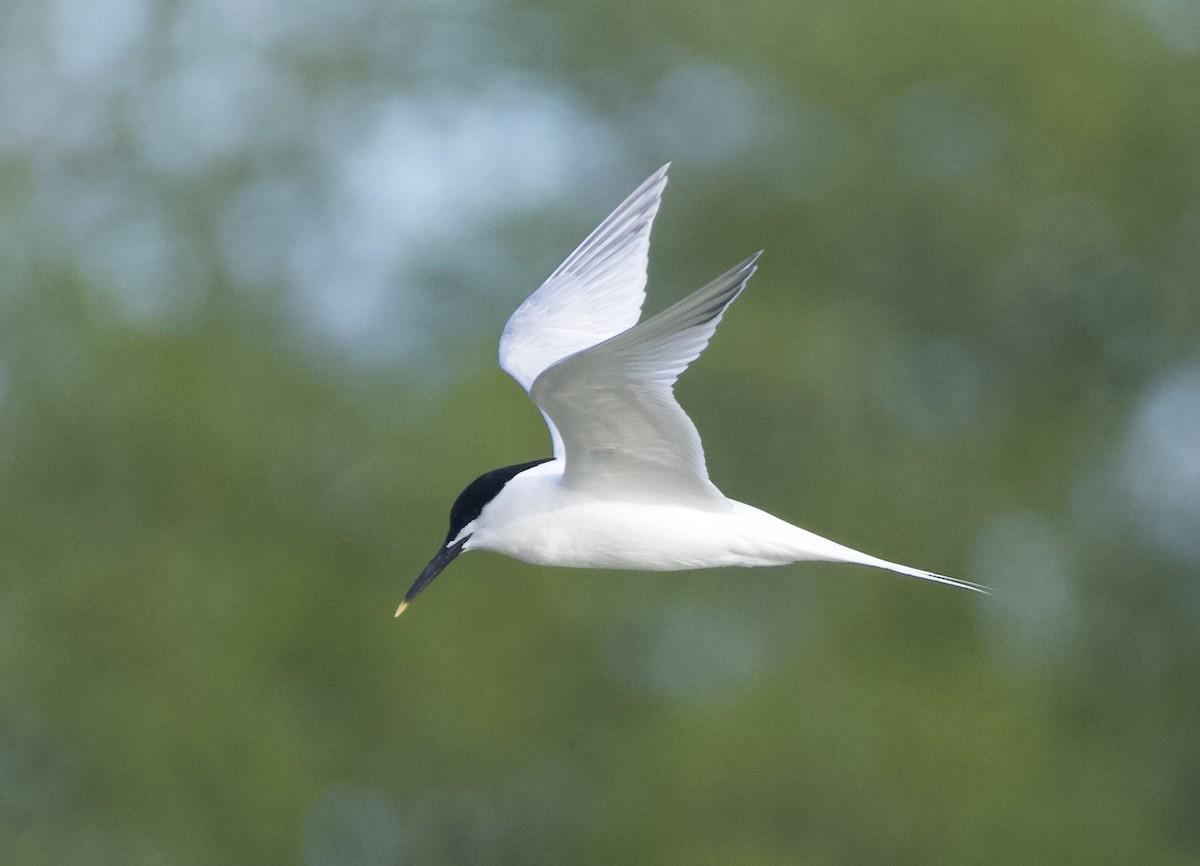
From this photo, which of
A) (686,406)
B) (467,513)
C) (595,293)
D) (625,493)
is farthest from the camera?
(686,406)

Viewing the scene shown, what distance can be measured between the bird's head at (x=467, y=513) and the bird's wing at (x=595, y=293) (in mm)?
859

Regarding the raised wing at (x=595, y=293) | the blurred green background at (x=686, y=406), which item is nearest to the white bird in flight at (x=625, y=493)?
the raised wing at (x=595, y=293)

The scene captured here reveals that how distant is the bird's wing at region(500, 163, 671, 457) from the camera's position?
6.74 metres

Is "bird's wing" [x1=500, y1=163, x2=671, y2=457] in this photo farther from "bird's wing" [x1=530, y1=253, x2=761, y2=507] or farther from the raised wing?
"bird's wing" [x1=530, y1=253, x2=761, y2=507]

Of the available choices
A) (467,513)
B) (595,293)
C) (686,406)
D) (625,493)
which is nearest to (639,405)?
(625,493)

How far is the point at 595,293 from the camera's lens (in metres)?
6.93

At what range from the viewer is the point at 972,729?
14.1 meters

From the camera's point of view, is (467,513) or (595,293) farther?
(595,293)

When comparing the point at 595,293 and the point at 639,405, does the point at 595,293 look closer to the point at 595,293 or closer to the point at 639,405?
the point at 595,293

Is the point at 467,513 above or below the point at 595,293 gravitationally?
below

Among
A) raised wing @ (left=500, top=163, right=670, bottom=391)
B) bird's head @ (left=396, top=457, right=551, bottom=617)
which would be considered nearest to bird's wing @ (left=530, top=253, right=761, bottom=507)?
bird's head @ (left=396, top=457, right=551, bottom=617)

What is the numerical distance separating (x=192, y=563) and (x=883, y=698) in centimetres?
492

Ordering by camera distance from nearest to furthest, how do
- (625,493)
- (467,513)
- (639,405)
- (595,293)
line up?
(639,405) → (625,493) → (467,513) → (595,293)

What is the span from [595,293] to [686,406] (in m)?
7.31
